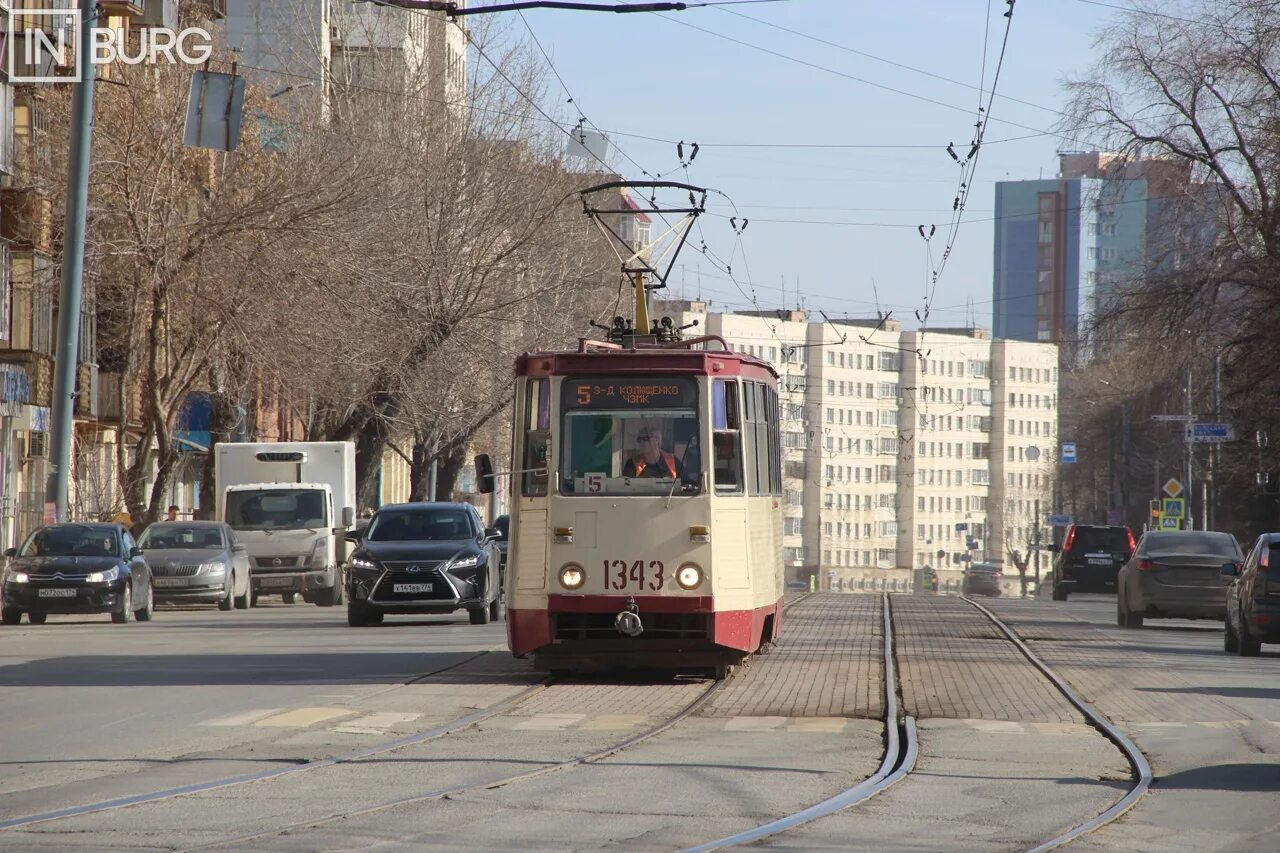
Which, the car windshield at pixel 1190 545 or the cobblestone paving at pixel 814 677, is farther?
the car windshield at pixel 1190 545

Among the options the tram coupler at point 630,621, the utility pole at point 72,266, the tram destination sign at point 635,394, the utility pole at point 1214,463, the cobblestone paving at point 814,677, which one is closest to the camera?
the cobblestone paving at point 814,677

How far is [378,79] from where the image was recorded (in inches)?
1866

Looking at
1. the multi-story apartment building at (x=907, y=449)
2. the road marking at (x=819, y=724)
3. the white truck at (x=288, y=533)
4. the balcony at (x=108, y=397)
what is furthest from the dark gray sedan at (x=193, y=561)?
the multi-story apartment building at (x=907, y=449)

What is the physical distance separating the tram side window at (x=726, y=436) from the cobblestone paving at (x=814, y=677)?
1782 mm

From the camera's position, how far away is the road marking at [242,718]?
14.8 m

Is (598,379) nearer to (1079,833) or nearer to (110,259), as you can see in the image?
(1079,833)

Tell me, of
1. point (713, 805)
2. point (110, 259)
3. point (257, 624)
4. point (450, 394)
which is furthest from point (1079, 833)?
point (450, 394)

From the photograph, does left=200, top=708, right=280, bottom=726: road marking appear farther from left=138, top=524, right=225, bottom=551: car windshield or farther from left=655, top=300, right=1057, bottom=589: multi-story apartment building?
left=655, top=300, right=1057, bottom=589: multi-story apartment building

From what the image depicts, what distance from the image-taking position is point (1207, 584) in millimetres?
31797

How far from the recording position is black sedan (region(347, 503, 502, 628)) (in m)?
28.6

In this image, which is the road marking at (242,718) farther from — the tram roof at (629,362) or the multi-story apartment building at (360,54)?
the multi-story apartment building at (360,54)

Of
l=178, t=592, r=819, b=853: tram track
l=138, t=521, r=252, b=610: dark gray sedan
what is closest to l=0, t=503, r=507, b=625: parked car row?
l=138, t=521, r=252, b=610: dark gray sedan

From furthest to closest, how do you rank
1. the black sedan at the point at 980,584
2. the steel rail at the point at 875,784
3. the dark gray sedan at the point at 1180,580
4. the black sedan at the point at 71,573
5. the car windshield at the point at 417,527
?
the black sedan at the point at 980,584
the dark gray sedan at the point at 1180,580
the black sedan at the point at 71,573
the car windshield at the point at 417,527
the steel rail at the point at 875,784

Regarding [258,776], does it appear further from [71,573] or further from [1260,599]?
[71,573]
